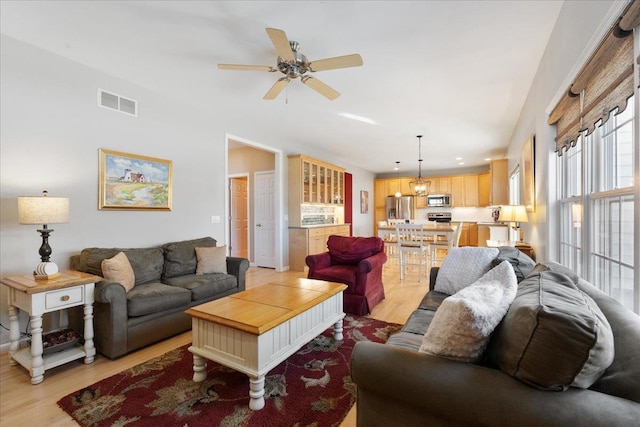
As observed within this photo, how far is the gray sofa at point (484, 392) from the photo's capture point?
2.65 feet

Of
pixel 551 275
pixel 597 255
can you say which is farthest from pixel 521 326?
pixel 597 255

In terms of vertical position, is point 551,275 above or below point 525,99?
below

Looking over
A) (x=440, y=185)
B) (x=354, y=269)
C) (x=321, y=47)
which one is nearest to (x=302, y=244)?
(x=354, y=269)

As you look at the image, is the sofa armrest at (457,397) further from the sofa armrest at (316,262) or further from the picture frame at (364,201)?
the picture frame at (364,201)

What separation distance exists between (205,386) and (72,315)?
1.73 meters

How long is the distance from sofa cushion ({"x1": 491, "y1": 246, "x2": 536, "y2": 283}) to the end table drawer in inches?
130

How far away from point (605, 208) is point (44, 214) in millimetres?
3910

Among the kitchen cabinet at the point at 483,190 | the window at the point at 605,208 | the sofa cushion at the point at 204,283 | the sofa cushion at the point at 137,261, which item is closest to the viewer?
the window at the point at 605,208

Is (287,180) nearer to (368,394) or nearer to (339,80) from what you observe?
(339,80)

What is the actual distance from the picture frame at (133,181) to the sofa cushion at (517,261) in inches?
146

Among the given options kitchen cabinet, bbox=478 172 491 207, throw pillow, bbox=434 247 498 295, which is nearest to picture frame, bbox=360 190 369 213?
kitchen cabinet, bbox=478 172 491 207

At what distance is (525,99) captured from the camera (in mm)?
3781

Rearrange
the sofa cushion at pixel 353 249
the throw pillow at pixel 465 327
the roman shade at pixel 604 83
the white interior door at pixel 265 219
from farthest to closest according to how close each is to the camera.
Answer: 1. the white interior door at pixel 265 219
2. the sofa cushion at pixel 353 249
3. the roman shade at pixel 604 83
4. the throw pillow at pixel 465 327

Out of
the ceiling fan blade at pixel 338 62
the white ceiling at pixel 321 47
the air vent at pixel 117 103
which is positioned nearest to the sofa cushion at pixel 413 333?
the ceiling fan blade at pixel 338 62
